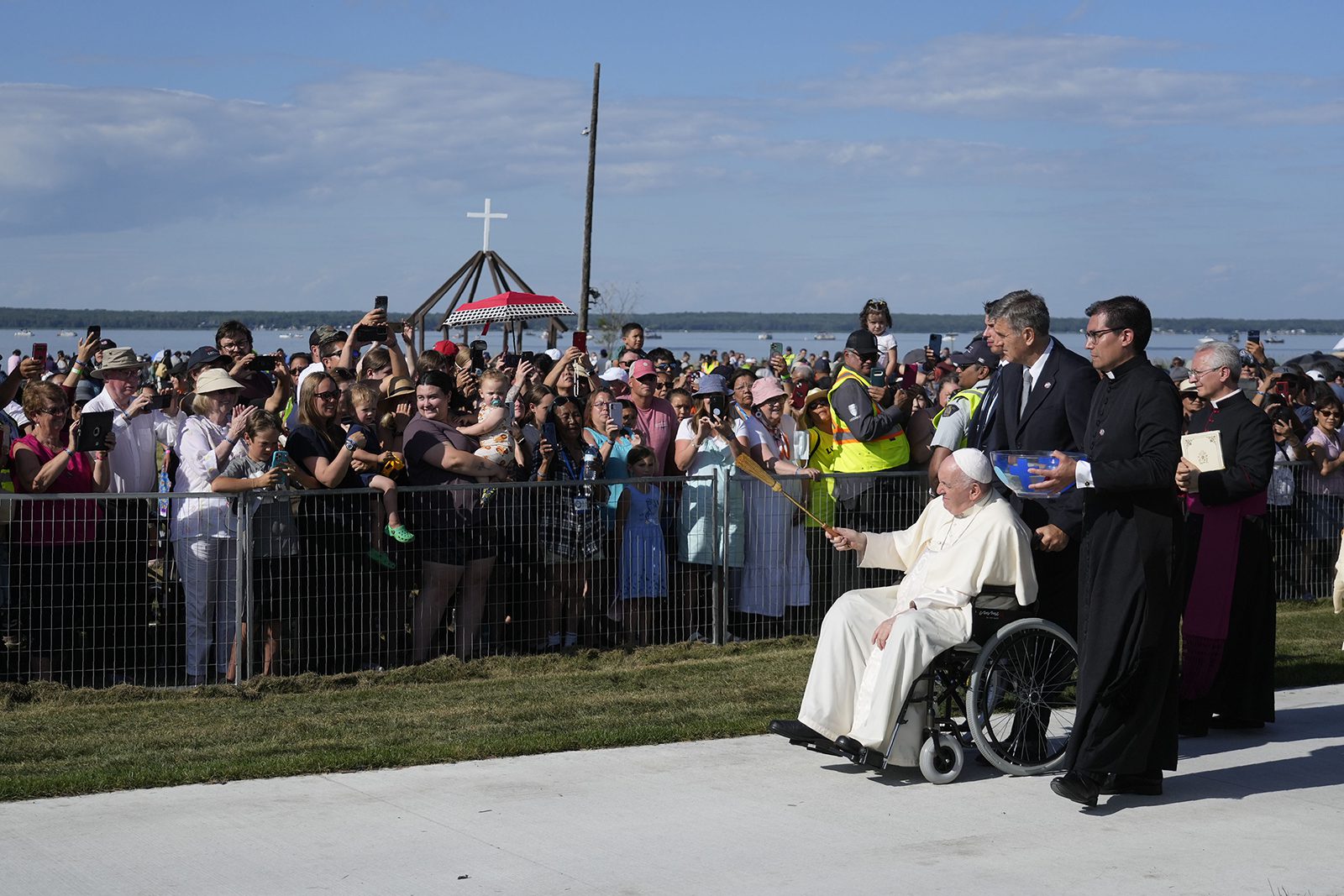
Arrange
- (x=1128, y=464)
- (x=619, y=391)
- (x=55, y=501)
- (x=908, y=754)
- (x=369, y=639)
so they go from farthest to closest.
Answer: (x=619, y=391), (x=369, y=639), (x=55, y=501), (x=908, y=754), (x=1128, y=464)

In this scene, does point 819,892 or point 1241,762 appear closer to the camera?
point 819,892

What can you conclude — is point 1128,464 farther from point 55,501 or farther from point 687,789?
point 55,501

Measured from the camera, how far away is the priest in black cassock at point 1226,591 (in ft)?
25.0

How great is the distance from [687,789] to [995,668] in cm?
153

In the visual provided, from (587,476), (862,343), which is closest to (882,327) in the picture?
(862,343)

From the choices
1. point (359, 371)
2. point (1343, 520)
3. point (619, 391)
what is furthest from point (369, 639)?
point (1343, 520)

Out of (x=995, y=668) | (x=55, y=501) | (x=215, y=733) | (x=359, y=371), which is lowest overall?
(x=215, y=733)

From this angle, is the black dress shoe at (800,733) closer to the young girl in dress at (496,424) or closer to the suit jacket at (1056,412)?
the suit jacket at (1056,412)

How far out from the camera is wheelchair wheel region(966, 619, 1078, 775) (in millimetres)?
6684

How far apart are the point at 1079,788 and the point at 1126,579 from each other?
3.01ft

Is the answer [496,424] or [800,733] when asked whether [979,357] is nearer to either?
[496,424]

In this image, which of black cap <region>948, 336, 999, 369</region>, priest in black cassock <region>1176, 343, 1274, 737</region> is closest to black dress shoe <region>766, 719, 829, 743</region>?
priest in black cassock <region>1176, 343, 1274, 737</region>

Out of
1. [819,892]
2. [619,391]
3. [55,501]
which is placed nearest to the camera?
[819,892]

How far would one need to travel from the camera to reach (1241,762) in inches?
281
